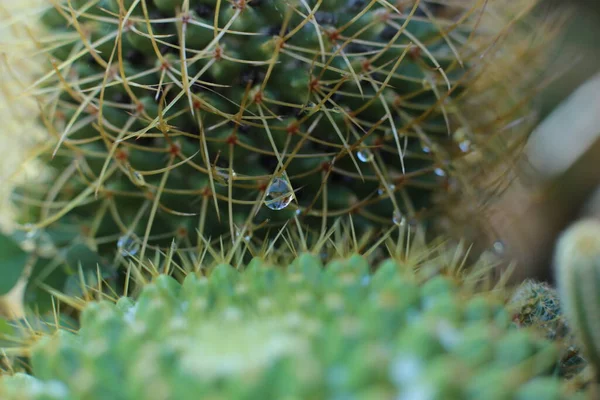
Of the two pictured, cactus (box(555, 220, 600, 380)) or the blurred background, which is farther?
the blurred background

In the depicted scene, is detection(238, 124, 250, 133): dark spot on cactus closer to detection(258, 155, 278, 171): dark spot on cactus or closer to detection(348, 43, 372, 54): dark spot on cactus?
detection(258, 155, 278, 171): dark spot on cactus

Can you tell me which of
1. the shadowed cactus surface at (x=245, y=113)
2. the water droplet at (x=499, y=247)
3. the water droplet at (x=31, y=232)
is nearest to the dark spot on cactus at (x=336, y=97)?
the shadowed cactus surface at (x=245, y=113)

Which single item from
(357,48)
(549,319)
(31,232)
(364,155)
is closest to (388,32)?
(357,48)

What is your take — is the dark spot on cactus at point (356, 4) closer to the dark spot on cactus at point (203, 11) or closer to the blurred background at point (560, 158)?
the dark spot on cactus at point (203, 11)

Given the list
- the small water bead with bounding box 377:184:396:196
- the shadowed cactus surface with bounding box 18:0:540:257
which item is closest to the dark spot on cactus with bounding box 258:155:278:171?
the shadowed cactus surface with bounding box 18:0:540:257

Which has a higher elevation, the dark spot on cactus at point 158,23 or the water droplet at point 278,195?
the dark spot on cactus at point 158,23

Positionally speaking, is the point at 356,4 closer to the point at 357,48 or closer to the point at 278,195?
the point at 357,48
